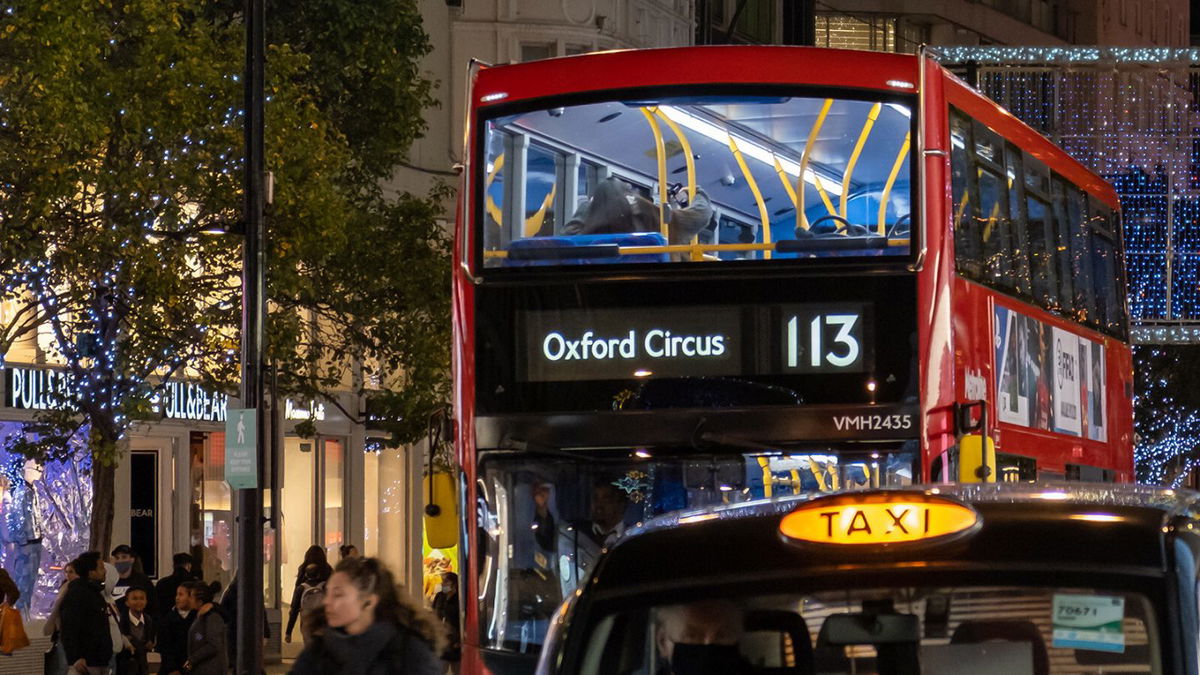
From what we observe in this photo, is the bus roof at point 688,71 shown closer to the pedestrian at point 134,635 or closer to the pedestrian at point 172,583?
the pedestrian at point 134,635

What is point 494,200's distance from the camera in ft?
41.2

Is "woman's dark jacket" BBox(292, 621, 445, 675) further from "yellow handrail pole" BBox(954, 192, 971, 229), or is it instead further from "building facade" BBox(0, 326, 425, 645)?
"building facade" BBox(0, 326, 425, 645)

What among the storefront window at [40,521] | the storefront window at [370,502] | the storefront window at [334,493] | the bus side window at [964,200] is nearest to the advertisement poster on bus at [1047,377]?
the bus side window at [964,200]

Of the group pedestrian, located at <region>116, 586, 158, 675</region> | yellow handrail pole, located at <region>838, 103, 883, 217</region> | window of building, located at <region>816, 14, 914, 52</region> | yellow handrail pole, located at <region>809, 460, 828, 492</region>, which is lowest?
pedestrian, located at <region>116, 586, 158, 675</region>

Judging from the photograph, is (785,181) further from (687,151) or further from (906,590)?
(906,590)

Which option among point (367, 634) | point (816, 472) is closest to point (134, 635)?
point (816, 472)

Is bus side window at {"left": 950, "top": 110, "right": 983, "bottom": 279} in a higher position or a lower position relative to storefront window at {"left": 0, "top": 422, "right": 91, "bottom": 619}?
higher

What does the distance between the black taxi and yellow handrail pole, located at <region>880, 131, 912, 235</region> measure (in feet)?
24.4

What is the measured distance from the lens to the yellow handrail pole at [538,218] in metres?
12.5

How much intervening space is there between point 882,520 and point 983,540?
196mm

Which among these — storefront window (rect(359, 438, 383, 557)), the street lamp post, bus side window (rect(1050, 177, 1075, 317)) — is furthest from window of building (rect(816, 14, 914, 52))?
bus side window (rect(1050, 177, 1075, 317))

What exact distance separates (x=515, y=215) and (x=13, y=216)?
875cm

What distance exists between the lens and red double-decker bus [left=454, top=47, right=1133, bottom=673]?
12031 mm

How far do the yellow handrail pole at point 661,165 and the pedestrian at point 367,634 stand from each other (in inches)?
186
